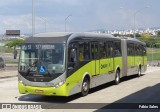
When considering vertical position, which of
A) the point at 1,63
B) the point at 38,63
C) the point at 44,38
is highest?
the point at 44,38

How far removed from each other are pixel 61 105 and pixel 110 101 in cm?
204

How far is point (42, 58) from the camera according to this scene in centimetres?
1466

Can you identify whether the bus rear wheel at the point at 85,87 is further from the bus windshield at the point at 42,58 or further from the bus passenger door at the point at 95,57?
the bus windshield at the point at 42,58

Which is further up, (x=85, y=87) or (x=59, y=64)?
(x=59, y=64)

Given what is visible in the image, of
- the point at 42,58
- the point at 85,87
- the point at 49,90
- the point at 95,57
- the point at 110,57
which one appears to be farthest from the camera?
the point at 110,57

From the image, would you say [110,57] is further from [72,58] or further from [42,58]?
[42,58]

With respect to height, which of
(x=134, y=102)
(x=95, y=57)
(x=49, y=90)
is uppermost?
(x=95, y=57)

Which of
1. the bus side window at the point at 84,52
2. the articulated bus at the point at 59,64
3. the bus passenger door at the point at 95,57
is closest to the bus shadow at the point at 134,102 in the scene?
the articulated bus at the point at 59,64

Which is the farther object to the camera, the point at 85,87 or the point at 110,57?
the point at 110,57

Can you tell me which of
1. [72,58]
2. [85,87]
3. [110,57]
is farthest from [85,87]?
[110,57]

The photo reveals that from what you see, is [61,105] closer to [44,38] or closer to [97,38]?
[44,38]

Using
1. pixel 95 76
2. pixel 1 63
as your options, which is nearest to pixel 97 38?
pixel 95 76

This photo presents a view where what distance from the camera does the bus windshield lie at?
47.4 feet

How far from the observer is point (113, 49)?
2150 cm
